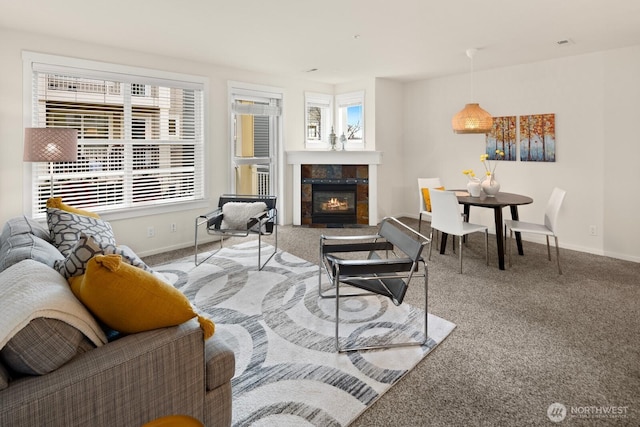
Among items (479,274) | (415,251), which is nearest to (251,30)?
(415,251)

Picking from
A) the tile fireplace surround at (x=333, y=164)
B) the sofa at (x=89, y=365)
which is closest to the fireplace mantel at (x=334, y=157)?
the tile fireplace surround at (x=333, y=164)

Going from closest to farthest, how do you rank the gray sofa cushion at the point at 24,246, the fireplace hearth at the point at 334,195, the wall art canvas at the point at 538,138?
1. the gray sofa cushion at the point at 24,246
2. the wall art canvas at the point at 538,138
3. the fireplace hearth at the point at 334,195

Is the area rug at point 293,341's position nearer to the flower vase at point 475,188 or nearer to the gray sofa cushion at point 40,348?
the gray sofa cushion at point 40,348

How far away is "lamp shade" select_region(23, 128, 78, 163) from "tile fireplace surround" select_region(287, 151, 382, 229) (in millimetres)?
3290

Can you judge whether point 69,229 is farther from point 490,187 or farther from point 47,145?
point 490,187

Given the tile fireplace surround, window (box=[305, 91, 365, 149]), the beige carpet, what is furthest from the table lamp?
window (box=[305, 91, 365, 149])

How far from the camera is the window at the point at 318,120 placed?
651 cm

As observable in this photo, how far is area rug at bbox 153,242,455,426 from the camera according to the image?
1.90 meters

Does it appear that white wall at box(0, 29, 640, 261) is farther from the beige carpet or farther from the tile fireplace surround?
the beige carpet

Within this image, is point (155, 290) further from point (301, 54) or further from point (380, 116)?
point (380, 116)

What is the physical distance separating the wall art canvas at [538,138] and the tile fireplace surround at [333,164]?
81.7 inches

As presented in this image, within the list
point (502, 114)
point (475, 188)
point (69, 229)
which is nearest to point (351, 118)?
point (502, 114)

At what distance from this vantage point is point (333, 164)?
624 cm

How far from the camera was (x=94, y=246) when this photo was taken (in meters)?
1.64
